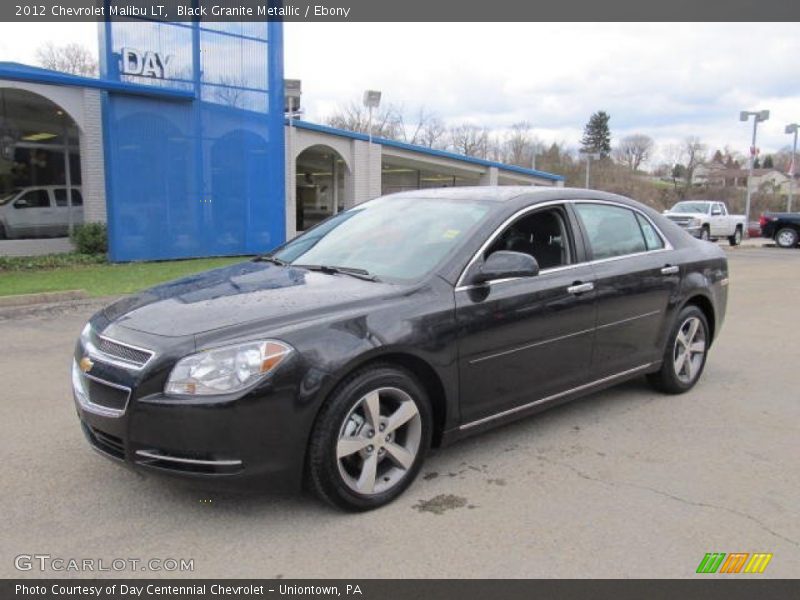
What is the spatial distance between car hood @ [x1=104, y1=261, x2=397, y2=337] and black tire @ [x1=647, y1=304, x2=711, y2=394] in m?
2.71

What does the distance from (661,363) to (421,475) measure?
2408 millimetres

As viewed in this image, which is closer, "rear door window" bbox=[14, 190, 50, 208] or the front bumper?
the front bumper

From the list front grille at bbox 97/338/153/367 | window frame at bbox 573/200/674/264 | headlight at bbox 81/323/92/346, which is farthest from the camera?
window frame at bbox 573/200/674/264

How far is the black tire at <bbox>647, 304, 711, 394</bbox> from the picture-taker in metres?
5.23

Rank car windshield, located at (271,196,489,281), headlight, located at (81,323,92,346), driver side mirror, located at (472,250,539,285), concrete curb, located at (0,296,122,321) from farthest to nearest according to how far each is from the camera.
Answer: concrete curb, located at (0,296,122,321)
car windshield, located at (271,196,489,281)
driver side mirror, located at (472,250,539,285)
headlight, located at (81,323,92,346)

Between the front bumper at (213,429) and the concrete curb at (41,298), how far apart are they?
7.05 metres

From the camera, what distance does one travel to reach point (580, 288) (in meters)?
4.36

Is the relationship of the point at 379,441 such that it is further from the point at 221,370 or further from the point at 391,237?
the point at 391,237

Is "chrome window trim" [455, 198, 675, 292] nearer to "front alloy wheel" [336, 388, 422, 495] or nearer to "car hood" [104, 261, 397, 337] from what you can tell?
"car hood" [104, 261, 397, 337]

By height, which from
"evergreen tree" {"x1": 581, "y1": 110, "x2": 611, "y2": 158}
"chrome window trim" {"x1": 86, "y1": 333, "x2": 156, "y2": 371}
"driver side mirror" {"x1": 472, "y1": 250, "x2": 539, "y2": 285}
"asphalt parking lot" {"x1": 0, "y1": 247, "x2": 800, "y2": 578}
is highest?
"evergreen tree" {"x1": 581, "y1": 110, "x2": 611, "y2": 158}

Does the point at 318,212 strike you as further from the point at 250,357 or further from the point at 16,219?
the point at 250,357

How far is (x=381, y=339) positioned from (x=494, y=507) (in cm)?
104
